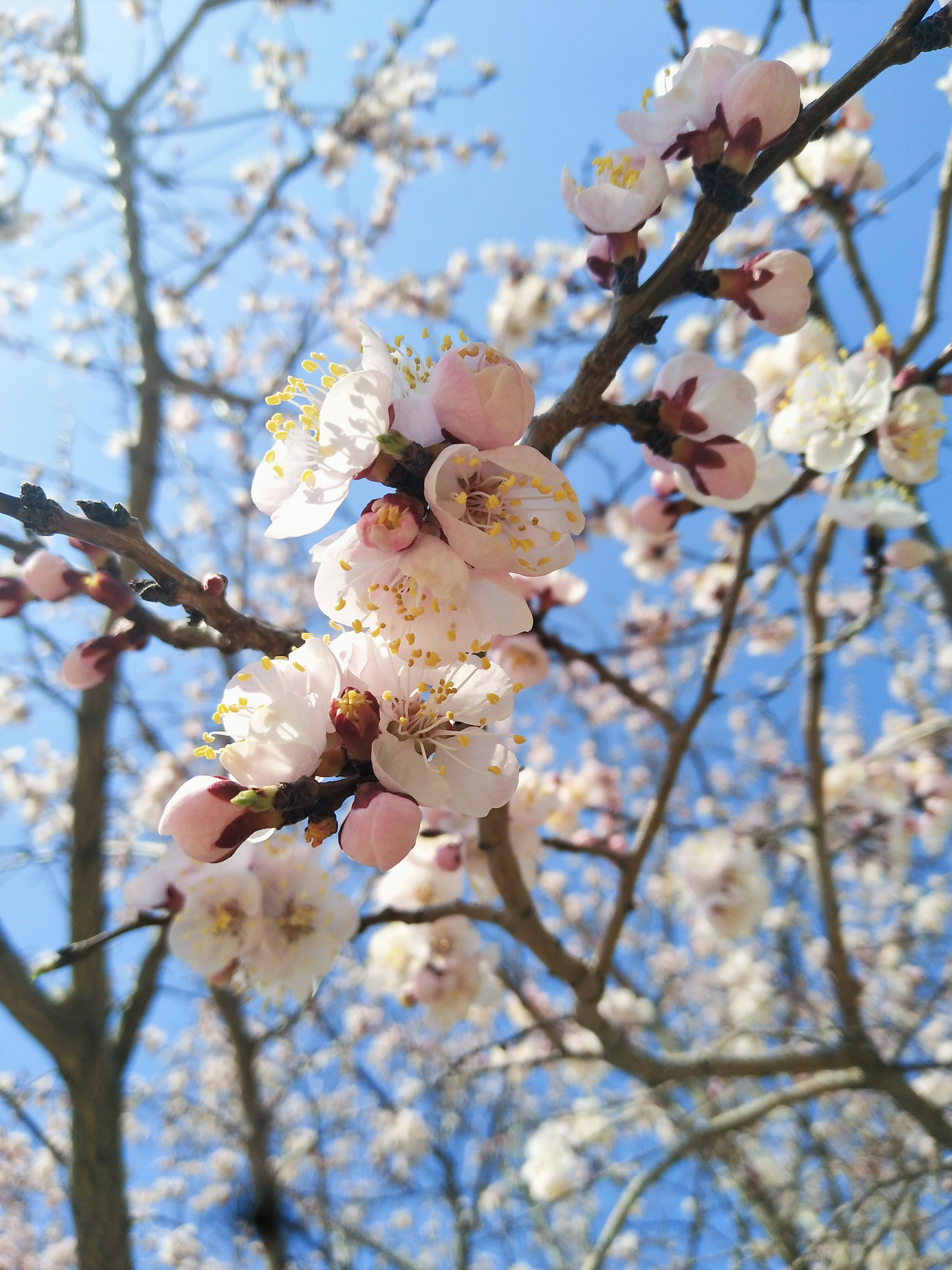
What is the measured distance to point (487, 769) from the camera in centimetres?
96

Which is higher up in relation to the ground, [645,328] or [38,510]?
[645,328]

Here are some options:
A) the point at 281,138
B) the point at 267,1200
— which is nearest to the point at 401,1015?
the point at 267,1200

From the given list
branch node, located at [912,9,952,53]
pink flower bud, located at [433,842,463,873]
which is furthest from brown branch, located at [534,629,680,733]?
branch node, located at [912,9,952,53]

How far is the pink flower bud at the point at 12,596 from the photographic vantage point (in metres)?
1.29

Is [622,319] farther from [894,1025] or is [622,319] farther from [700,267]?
[894,1025]

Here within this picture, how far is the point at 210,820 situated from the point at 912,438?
75.2 inches

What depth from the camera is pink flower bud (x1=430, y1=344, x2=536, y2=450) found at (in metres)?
0.82

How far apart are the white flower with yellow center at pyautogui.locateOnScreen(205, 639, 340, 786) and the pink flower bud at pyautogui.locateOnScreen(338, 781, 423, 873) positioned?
0.10 m

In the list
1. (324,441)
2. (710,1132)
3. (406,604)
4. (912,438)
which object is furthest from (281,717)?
(710,1132)

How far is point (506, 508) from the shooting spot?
95 centimetres

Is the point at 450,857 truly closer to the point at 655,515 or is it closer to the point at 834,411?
the point at 655,515

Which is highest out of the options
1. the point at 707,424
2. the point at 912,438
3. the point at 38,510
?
the point at 912,438

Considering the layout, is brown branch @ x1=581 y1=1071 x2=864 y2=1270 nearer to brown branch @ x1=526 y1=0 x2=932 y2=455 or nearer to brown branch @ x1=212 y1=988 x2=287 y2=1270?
brown branch @ x1=212 y1=988 x2=287 y2=1270

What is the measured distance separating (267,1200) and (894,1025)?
2.82 meters
